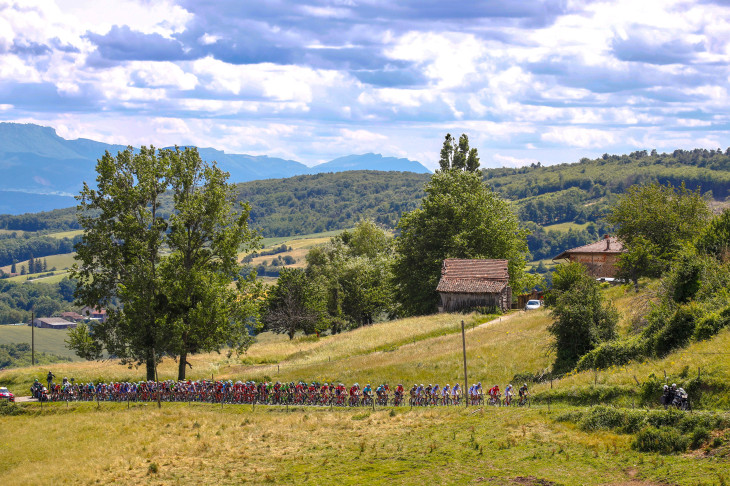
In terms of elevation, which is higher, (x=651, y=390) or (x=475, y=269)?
(x=475, y=269)

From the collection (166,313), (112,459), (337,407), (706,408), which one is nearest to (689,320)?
(706,408)

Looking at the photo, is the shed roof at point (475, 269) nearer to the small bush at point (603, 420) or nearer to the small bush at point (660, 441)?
the small bush at point (603, 420)

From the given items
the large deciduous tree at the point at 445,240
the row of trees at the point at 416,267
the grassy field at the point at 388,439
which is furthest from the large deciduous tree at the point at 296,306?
the grassy field at the point at 388,439

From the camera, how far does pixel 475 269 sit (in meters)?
73.9

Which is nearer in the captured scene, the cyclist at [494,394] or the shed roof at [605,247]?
the cyclist at [494,394]

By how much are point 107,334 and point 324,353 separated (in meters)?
19.7

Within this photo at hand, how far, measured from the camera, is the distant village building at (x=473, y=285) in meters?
71.8

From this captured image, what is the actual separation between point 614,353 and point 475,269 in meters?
35.3

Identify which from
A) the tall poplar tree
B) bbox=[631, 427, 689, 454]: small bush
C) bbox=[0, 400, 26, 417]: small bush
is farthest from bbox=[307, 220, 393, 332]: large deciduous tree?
bbox=[631, 427, 689, 454]: small bush

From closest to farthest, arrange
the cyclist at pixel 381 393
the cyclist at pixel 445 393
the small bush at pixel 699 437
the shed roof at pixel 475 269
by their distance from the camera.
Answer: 1. the small bush at pixel 699 437
2. the cyclist at pixel 445 393
3. the cyclist at pixel 381 393
4. the shed roof at pixel 475 269

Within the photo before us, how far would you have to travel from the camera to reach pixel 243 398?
149 ft

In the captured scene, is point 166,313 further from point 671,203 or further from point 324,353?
point 671,203

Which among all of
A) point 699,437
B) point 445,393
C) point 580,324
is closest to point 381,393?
point 445,393

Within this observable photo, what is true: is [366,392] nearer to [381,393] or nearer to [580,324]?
[381,393]
